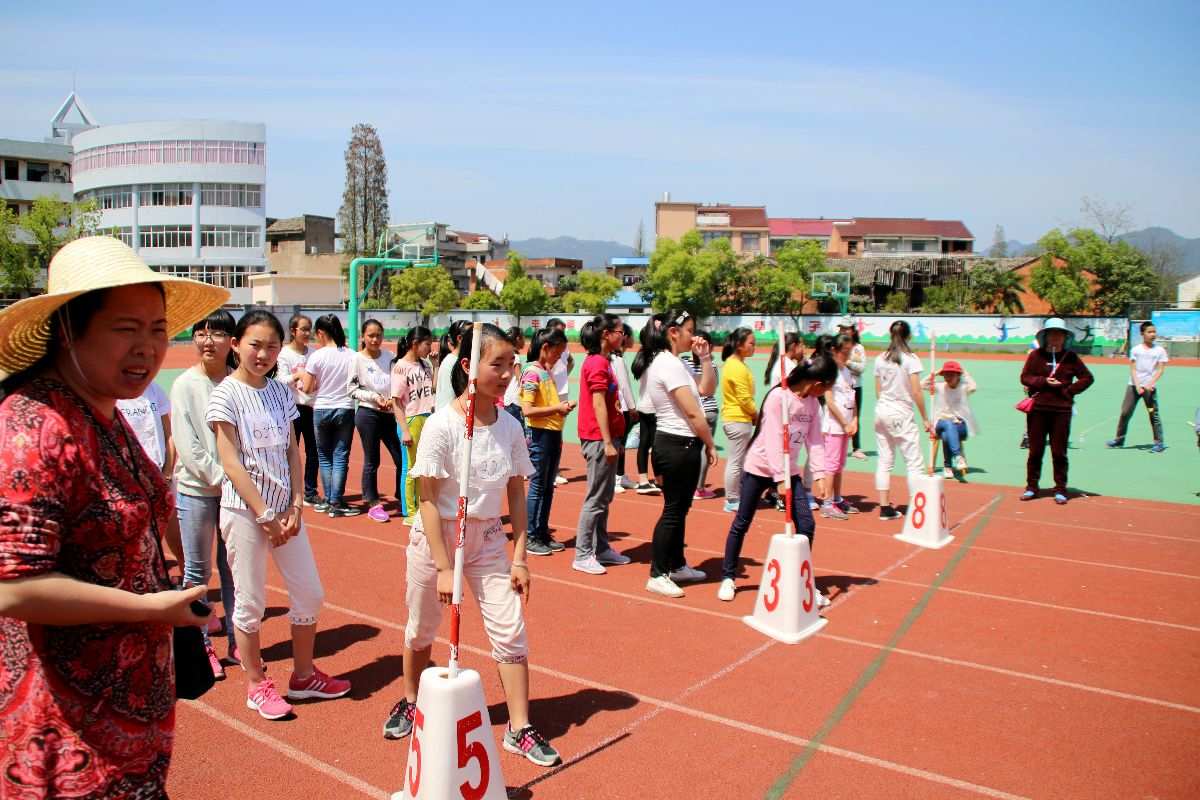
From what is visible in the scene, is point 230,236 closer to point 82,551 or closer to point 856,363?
point 856,363

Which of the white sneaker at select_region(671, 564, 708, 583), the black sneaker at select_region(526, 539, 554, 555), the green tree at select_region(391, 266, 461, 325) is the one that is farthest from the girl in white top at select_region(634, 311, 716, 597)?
the green tree at select_region(391, 266, 461, 325)

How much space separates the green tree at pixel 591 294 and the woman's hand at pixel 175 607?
67569 mm

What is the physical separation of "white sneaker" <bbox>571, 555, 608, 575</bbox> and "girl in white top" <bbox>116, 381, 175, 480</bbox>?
11.1ft

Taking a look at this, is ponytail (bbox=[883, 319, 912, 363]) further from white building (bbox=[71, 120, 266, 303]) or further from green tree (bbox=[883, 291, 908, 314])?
white building (bbox=[71, 120, 266, 303])

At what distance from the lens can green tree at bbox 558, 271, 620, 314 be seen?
233 feet

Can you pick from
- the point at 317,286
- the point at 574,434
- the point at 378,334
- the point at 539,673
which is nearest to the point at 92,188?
the point at 317,286

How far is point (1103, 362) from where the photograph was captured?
115ft

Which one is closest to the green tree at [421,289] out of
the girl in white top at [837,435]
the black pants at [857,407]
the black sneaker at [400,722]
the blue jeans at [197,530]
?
the black pants at [857,407]

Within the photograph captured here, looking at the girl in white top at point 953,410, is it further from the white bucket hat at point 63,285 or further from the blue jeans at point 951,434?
the white bucket hat at point 63,285

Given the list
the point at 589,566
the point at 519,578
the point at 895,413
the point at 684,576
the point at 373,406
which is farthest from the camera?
the point at 895,413

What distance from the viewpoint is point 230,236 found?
247ft

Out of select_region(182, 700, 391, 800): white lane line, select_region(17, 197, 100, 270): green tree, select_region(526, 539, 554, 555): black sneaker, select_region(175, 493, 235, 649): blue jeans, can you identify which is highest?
select_region(17, 197, 100, 270): green tree

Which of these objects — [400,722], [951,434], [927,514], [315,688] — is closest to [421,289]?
[951,434]

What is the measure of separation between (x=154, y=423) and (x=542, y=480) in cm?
351
